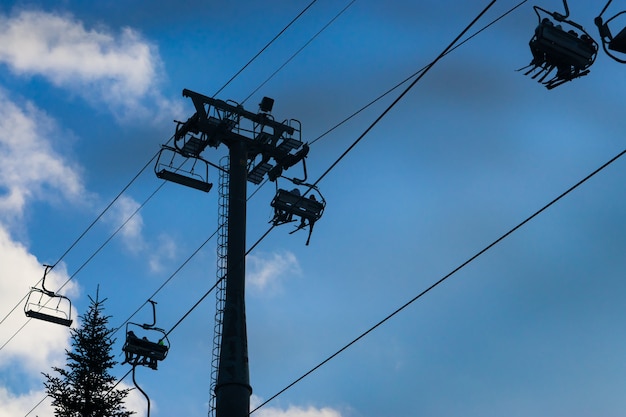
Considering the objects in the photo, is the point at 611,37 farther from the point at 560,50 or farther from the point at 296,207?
the point at 296,207

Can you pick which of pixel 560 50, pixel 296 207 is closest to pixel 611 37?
pixel 560 50

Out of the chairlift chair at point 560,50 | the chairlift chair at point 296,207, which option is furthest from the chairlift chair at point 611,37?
the chairlift chair at point 296,207

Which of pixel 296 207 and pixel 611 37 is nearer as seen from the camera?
pixel 611 37

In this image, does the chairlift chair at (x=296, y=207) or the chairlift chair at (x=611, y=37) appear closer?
the chairlift chair at (x=611, y=37)

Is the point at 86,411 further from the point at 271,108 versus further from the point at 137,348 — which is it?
the point at 271,108

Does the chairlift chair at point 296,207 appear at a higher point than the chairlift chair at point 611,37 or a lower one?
higher

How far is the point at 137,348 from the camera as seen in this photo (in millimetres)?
21781

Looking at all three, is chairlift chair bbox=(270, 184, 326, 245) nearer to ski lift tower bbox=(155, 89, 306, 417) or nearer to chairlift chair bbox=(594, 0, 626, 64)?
ski lift tower bbox=(155, 89, 306, 417)

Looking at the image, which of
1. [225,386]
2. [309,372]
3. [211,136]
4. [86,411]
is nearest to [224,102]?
[211,136]

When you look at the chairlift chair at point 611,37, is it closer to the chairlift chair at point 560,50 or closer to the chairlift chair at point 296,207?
the chairlift chair at point 560,50

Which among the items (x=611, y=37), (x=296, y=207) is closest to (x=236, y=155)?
(x=296, y=207)

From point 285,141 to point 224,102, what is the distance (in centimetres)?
170

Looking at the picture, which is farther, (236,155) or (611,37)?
(236,155)

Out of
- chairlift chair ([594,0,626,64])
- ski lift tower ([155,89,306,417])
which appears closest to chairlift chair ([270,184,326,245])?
ski lift tower ([155,89,306,417])
